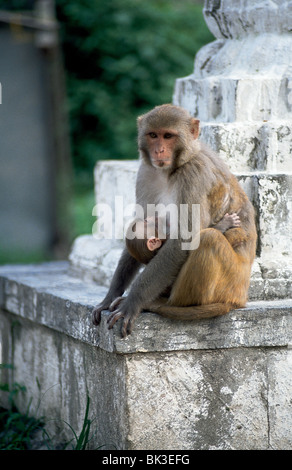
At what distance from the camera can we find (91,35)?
1442 cm

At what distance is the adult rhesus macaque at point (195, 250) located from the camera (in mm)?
3732

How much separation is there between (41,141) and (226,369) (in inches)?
281

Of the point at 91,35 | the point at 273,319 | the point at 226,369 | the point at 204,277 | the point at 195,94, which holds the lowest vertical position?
the point at 226,369

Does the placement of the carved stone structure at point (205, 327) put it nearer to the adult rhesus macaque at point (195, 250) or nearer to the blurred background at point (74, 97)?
the adult rhesus macaque at point (195, 250)

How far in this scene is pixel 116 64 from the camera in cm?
1402

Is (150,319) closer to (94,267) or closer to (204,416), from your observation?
(204,416)

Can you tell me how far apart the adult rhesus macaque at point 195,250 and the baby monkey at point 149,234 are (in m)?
0.04

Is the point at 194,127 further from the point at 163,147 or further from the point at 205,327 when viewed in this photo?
the point at 205,327

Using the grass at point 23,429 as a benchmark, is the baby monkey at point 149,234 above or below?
above

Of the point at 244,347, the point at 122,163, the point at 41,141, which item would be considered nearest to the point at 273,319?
the point at 244,347

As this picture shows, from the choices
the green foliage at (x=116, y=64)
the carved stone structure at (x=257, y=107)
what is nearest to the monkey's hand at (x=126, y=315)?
the carved stone structure at (x=257, y=107)

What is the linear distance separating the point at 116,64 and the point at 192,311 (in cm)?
1082

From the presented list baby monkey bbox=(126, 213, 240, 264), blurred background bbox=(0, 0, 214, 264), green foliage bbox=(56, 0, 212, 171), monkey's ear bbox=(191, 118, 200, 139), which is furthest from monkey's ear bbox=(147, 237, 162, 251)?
green foliage bbox=(56, 0, 212, 171)

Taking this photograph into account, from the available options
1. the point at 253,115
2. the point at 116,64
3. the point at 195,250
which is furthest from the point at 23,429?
the point at 116,64
